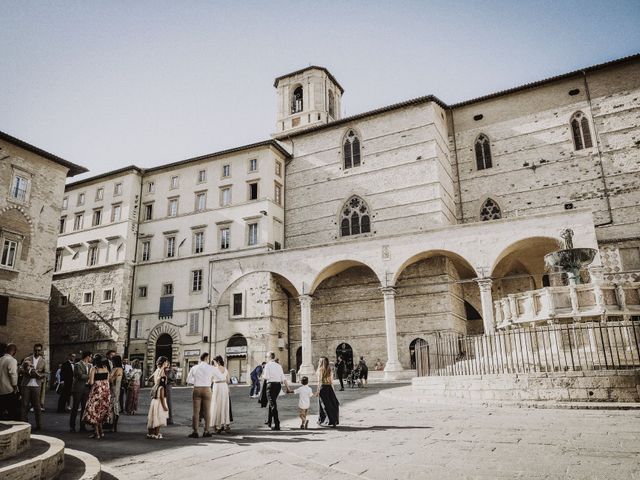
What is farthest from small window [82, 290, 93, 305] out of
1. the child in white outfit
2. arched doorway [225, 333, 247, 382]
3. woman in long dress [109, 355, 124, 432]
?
the child in white outfit

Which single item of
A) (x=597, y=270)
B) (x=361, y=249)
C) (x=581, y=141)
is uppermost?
(x=581, y=141)

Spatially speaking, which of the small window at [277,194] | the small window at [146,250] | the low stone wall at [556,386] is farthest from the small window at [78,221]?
the low stone wall at [556,386]

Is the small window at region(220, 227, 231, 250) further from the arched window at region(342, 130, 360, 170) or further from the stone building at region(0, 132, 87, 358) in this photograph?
the stone building at region(0, 132, 87, 358)

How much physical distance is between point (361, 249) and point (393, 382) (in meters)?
6.85

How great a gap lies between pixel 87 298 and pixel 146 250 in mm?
5084

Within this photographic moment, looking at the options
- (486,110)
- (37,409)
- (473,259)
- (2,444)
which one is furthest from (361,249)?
(2,444)

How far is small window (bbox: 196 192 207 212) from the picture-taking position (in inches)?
1181

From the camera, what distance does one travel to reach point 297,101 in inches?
1428

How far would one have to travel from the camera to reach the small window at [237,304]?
87.2 ft

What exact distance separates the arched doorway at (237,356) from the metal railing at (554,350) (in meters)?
13.9

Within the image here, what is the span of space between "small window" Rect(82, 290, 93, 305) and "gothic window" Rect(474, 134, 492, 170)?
87.1 feet

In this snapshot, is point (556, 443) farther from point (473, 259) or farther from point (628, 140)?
point (628, 140)

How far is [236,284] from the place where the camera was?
87.6 ft

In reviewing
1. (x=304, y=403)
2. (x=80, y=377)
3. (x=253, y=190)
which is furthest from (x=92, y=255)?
(x=304, y=403)
